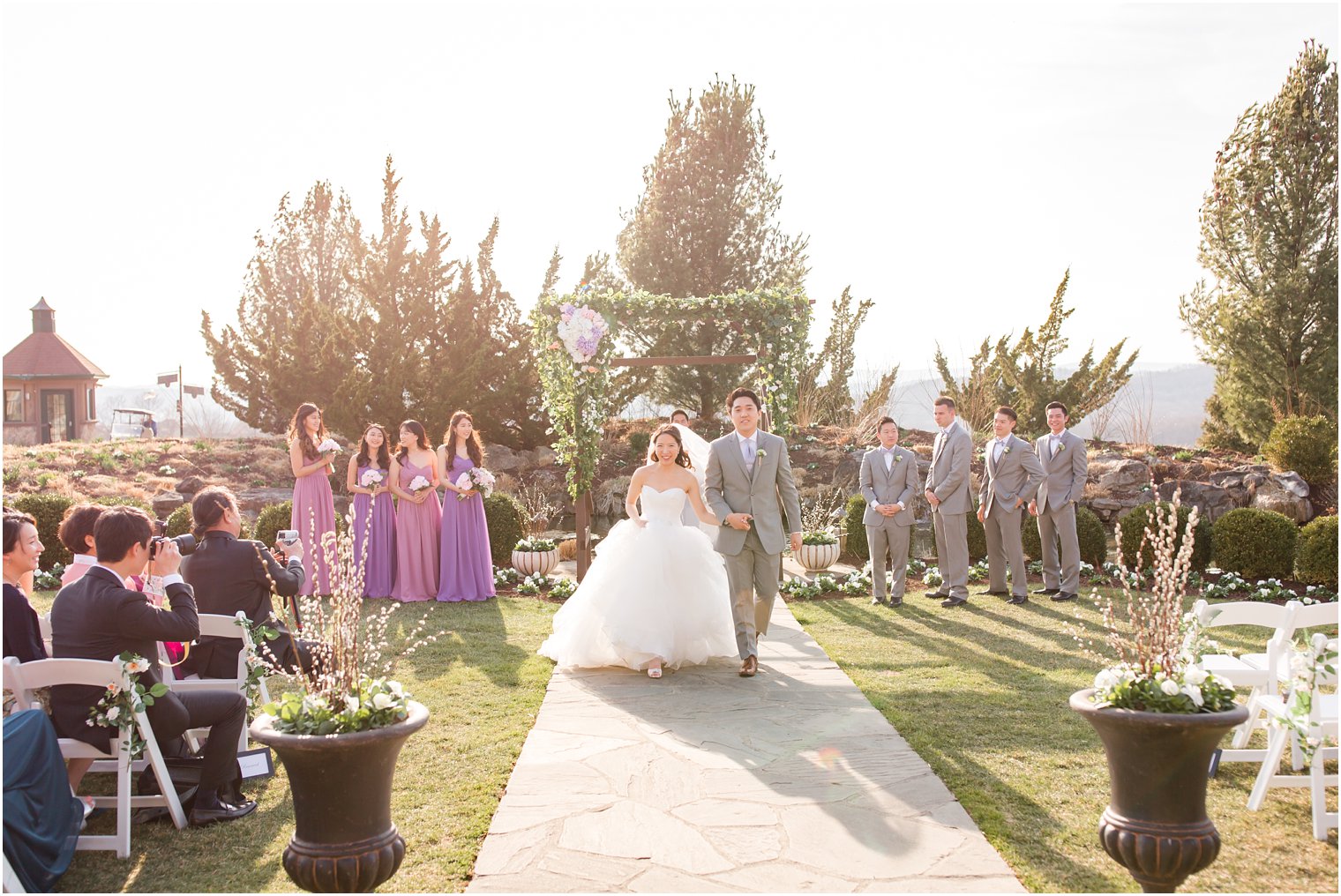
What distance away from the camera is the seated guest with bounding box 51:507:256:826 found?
4.36 meters

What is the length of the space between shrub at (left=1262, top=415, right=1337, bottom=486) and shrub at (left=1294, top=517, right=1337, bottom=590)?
206 inches

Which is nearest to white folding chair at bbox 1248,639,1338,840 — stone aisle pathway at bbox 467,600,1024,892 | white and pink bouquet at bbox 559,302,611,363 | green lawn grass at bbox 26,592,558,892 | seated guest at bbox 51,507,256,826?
stone aisle pathway at bbox 467,600,1024,892

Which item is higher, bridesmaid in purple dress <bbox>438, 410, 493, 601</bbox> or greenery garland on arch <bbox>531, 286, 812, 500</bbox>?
greenery garland on arch <bbox>531, 286, 812, 500</bbox>

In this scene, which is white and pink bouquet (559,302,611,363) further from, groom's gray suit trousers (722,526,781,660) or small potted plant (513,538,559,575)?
groom's gray suit trousers (722,526,781,660)

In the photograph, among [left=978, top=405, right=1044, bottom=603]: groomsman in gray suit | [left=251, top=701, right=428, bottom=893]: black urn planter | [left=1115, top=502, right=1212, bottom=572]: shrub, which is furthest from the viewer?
[left=1115, top=502, right=1212, bottom=572]: shrub

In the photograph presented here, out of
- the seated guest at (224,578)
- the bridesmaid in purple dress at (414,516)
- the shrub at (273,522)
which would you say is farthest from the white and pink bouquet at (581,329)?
the seated guest at (224,578)

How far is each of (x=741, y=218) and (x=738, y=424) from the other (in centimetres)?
1859

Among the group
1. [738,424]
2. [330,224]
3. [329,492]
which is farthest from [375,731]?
[330,224]

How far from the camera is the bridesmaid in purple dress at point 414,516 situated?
11.1 metres

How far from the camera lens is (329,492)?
10.9 m

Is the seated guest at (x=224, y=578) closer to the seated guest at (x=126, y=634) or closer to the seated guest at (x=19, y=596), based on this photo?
the seated guest at (x=126, y=634)

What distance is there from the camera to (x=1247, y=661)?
5.42m

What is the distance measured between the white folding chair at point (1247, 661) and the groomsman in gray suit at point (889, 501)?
5.19m

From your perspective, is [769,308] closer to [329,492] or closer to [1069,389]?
[329,492]
